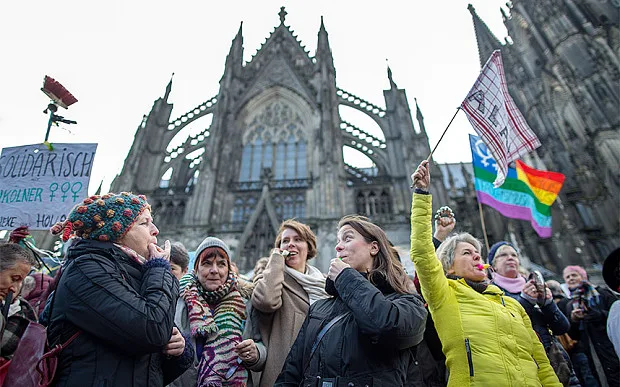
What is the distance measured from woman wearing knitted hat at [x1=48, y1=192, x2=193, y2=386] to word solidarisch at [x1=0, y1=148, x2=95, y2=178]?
340 cm

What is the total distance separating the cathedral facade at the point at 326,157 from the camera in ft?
51.6

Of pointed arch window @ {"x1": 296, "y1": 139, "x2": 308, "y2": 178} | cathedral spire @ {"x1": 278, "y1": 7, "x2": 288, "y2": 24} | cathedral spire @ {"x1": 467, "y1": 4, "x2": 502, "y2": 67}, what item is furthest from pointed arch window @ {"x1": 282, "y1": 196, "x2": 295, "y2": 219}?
cathedral spire @ {"x1": 467, "y1": 4, "x2": 502, "y2": 67}

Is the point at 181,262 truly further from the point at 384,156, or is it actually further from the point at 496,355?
the point at 384,156

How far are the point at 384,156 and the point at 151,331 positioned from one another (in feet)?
58.6

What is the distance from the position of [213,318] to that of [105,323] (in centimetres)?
117

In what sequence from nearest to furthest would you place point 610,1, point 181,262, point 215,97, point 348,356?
1. point 348,356
2. point 181,262
3. point 215,97
4. point 610,1

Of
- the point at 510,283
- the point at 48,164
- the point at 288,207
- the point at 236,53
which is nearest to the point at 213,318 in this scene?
the point at 510,283

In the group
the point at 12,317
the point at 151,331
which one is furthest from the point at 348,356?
the point at 12,317

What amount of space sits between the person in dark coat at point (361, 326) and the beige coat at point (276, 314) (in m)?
0.48

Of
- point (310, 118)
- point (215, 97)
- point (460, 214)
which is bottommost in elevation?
point (460, 214)

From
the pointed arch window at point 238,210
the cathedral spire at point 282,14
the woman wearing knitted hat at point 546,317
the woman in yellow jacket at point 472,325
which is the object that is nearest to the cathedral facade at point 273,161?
the pointed arch window at point 238,210

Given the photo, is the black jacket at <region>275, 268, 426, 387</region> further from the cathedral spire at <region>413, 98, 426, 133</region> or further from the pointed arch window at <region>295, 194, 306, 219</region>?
the cathedral spire at <region>413, 98, 426, 133</region>

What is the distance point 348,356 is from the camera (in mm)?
1772

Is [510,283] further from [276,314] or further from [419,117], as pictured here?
[419,117]
